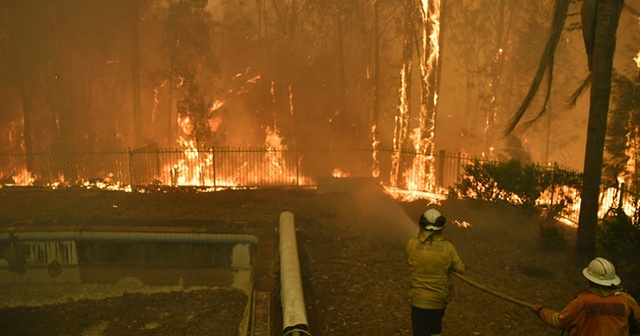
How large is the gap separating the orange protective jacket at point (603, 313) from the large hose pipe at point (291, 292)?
3.19 m

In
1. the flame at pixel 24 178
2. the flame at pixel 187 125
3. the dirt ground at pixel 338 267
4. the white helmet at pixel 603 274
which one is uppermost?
the flame at pixel 187 125

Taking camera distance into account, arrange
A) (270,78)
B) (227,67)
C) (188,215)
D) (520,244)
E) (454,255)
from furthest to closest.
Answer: (227,67) → (270,78) → (188,215) → (520,244) → (454,255)

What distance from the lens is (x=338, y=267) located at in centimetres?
982

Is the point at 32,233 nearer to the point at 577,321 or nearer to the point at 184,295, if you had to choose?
the point at 184,295

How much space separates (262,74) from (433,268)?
4376 cm

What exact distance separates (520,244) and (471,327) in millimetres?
4614

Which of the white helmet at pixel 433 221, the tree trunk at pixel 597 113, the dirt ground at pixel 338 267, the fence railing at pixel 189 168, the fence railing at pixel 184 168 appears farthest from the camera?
the fence railing at pixel 184 168

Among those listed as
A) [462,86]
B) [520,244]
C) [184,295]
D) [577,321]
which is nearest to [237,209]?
[184,295]

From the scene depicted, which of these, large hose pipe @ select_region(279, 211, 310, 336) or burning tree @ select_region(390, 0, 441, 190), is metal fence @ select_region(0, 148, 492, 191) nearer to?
burning tree @ select_region(390, 0, 441, 190)

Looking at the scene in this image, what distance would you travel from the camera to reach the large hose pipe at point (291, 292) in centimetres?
619

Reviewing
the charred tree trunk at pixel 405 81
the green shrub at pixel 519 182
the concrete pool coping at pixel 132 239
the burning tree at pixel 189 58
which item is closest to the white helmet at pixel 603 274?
the concrete pool coping at pixel 132 239

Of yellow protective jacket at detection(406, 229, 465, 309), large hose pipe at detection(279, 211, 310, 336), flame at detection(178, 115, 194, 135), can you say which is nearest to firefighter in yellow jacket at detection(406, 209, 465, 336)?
yellow protective jacket at detection(406, 229, 465, 309)

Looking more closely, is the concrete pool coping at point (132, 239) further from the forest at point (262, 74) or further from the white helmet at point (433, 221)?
the forest at point (262, 74)

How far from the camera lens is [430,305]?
5.36 m
